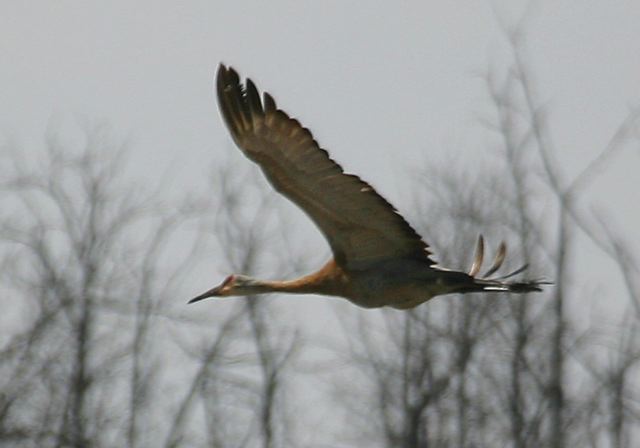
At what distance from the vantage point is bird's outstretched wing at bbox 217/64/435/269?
15.8 meters

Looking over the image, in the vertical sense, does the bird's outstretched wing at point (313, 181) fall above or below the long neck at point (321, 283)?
above

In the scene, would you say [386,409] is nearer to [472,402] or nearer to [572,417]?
[472,402]

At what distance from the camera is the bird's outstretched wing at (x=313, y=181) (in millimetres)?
15789

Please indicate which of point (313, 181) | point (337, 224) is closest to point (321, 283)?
point (337, 224)

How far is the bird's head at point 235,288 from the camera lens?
17703 millimetres

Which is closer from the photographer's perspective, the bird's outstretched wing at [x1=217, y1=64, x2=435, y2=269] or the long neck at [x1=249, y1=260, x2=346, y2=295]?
the bird's outstretched wing at [x1=217, y1=64, x2=435, y2=269]

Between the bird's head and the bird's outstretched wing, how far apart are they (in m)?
0.98

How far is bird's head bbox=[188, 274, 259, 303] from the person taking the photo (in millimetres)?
17703

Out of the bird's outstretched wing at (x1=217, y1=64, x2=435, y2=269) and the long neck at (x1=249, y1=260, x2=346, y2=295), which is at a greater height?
the bird's outstretched wing at (x1=217, y1=64, x2=435, y2=269)

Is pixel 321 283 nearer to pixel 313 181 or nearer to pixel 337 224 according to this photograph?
pixel 337 224

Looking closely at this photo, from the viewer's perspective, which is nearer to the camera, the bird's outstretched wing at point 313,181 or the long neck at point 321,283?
the bird's outstretched wing at point 313,181

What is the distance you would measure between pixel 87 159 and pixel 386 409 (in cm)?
527

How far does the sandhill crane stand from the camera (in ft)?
51.9

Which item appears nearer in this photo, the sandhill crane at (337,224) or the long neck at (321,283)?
the sandhill crane at (337,224)
